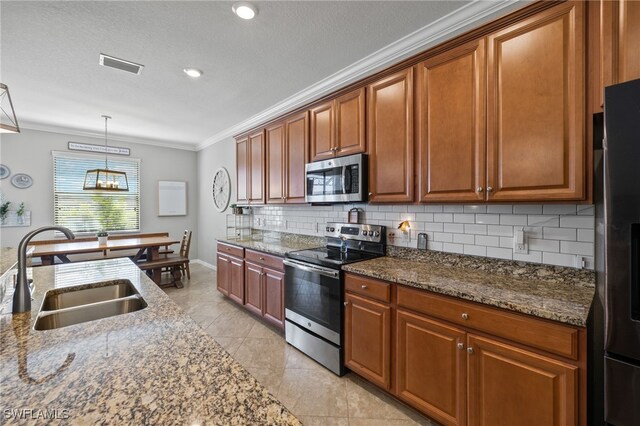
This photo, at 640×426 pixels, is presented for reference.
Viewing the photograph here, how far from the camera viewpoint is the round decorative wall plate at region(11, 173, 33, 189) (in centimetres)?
456

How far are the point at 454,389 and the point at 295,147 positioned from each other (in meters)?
2.56

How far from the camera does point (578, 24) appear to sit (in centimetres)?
139

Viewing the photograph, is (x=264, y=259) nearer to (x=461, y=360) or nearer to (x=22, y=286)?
(x=22, y=286)

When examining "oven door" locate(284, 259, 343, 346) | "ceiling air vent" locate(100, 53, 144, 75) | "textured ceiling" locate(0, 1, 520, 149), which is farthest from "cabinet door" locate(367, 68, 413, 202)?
"ceiling air vent" locate(100, 53, 144, 75)

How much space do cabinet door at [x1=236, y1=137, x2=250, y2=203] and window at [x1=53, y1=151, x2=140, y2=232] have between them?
3.01 meters

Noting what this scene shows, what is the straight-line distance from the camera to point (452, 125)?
1.85m

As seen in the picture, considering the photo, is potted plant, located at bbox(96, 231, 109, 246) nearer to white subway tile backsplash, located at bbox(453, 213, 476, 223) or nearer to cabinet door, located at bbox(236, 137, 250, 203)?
cabinet door, located at bbox(236, 137, 250, 203)

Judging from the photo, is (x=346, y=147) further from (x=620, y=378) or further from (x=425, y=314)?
(x=620, y=378)

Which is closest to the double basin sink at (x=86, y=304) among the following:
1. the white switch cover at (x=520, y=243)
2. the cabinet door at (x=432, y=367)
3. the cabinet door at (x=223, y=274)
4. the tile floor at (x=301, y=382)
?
the tile floor at (x=301, y=382)

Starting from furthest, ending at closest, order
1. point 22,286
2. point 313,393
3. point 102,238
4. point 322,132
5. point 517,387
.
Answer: point 102,238
point 322,132
point 313,393
point 517,387
point 22,286

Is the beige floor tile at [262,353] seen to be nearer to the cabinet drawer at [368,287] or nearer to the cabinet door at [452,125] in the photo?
the cabinet drawer at [368,287]

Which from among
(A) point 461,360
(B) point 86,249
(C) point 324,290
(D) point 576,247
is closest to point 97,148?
(B) point 86,249

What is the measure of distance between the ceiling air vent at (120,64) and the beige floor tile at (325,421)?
11.1 feet

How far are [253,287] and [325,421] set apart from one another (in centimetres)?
180
